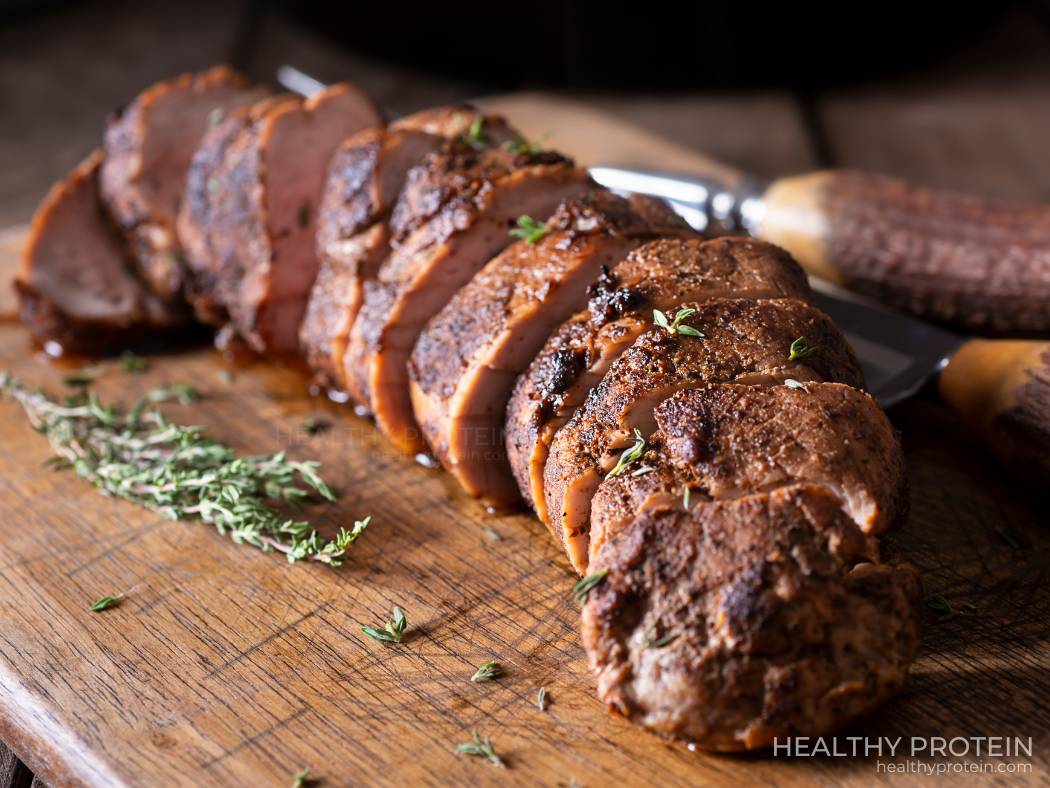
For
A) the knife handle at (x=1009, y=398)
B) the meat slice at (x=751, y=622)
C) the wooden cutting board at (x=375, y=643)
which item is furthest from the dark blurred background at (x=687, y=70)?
the meat slice at (x=751, y=622)

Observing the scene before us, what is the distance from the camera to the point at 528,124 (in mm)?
6125

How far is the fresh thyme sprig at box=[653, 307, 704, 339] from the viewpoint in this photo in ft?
9.95

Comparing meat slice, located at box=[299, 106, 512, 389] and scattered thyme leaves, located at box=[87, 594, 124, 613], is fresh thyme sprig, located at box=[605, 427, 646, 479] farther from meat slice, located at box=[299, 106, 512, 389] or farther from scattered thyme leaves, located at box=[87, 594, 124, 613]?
scattered thyme leaves, located at box=[87, 594, 124, 613]

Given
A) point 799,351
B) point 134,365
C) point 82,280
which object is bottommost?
point 134,365

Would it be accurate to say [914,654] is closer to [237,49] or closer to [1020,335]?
[1020,335]

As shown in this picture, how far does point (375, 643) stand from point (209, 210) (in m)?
1.95

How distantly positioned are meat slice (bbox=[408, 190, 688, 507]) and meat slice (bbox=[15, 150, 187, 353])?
1.62 meters

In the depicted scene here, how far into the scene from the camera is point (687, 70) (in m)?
6.54

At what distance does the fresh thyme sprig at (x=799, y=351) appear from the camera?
3.00m

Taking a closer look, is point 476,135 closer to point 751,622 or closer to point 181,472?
point 181,472

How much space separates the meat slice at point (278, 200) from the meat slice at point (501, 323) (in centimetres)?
85

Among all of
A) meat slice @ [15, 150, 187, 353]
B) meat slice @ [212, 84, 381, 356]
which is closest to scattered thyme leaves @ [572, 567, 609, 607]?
meat slice @ [212, 84, 381, 356]

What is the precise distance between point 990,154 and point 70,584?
4.93 m

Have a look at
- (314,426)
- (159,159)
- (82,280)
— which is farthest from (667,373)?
(82,280)
